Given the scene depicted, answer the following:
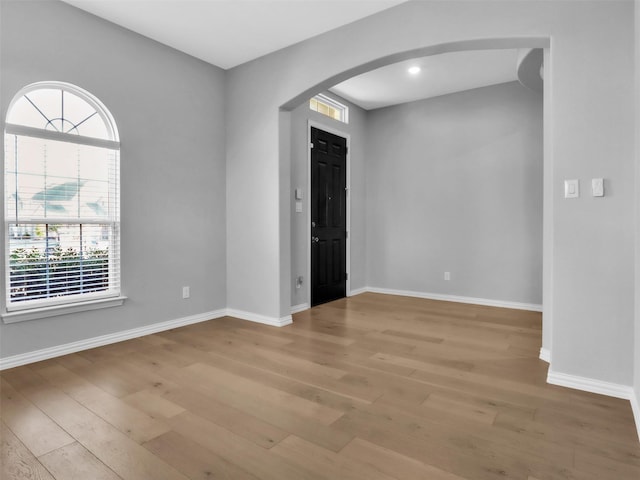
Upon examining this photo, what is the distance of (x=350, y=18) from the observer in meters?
3.30

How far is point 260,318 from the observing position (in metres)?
4.16

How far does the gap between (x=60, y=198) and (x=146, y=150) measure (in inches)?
35.1

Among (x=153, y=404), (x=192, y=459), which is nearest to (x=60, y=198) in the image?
(x=153, y=404)

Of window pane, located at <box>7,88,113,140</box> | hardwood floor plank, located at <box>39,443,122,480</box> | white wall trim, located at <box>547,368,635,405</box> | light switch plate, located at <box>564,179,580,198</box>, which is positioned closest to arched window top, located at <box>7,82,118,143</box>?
window pane, located at <box>7,88,113,140</box>

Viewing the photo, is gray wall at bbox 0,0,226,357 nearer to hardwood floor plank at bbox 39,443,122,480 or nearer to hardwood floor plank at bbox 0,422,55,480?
hardwood floor plank at bbox 0,422,55,480

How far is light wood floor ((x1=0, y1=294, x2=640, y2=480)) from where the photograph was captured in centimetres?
166

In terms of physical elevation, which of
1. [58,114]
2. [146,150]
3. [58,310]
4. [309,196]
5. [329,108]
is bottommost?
[58,310]

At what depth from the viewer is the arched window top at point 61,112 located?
291cm

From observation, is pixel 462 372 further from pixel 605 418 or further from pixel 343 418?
pixel 343 418

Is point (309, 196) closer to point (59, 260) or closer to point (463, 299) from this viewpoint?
point (463, 299)

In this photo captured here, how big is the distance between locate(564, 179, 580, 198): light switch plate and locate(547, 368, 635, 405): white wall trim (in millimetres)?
1178

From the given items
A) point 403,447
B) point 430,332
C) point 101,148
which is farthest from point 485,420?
point 101,148

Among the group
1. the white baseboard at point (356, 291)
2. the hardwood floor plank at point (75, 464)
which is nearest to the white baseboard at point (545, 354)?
the hardwood floor plank at point (75, 464)

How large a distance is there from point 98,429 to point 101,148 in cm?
242
